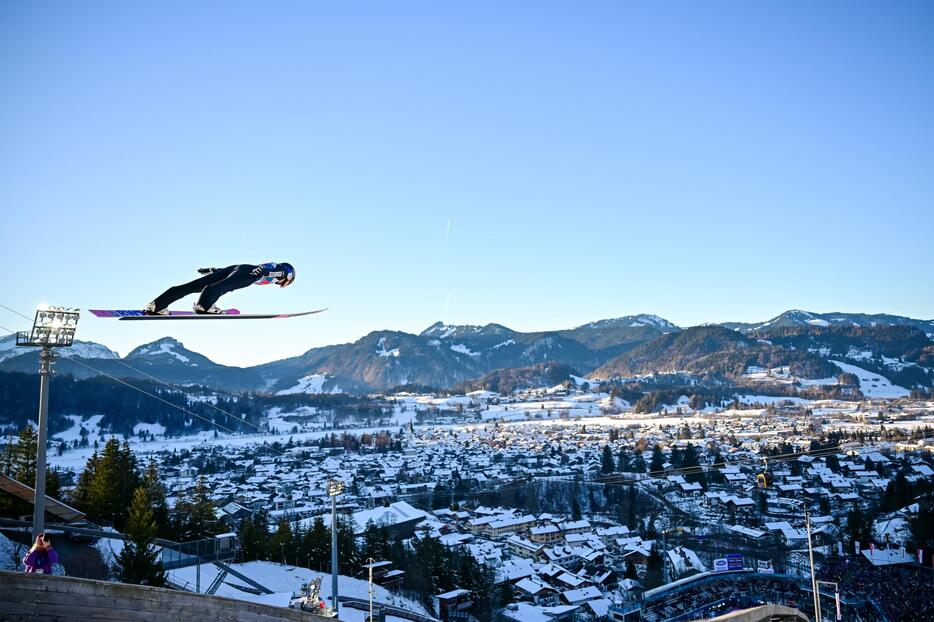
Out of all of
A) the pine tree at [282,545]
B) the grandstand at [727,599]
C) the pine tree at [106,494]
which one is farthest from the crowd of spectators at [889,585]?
the pine tree at [106,494]

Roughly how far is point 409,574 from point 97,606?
2543 cm

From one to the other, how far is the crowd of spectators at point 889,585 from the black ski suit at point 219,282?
28.3 m

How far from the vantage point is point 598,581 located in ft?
112

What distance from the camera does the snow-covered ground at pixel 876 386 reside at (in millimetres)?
165875

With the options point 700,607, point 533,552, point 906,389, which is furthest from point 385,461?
point 906,389

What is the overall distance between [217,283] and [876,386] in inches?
8119

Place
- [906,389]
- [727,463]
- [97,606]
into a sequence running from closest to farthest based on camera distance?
[97,606] → [727,463] → [906,389]

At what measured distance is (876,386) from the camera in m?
177

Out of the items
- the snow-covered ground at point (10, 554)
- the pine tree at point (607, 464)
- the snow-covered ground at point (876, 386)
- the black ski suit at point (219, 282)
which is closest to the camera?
the black ski suit at point (219, 282)

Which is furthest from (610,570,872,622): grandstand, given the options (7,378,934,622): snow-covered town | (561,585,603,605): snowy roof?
(561,585,603,605): snowy roof

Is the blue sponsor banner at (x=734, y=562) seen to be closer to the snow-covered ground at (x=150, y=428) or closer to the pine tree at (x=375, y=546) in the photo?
the pine tree at (x=375, y=546)

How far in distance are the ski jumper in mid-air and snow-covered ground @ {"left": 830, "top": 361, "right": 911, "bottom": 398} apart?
189 m

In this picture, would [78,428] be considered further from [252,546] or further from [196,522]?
[252,546]

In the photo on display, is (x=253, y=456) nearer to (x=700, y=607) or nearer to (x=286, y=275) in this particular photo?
(x=700, y=607)
